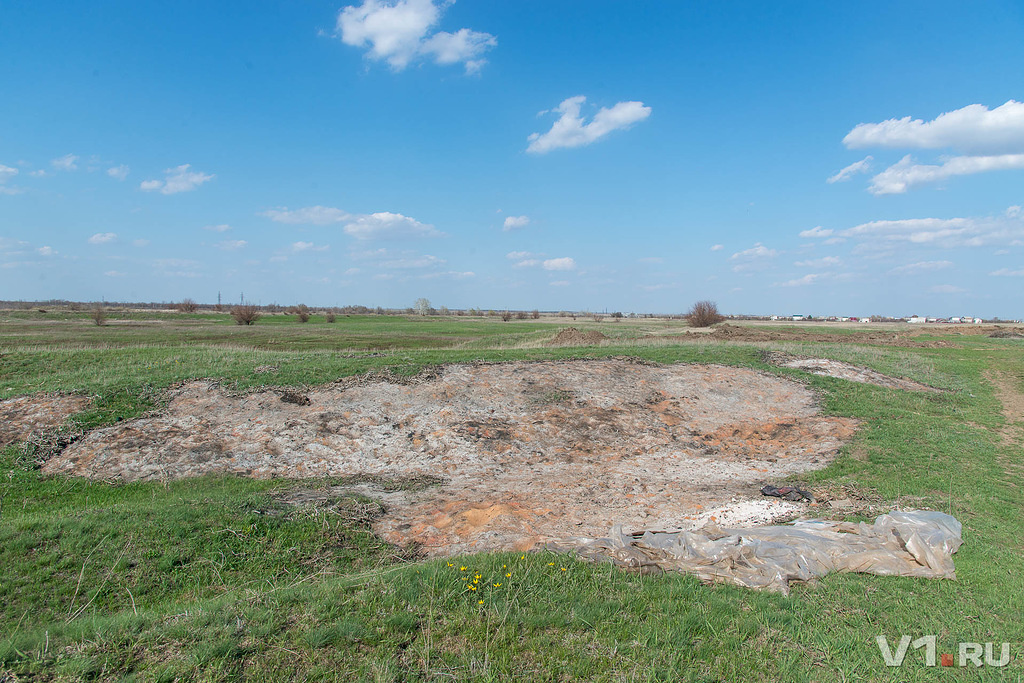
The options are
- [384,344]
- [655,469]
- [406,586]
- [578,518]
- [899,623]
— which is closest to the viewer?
[899,623]

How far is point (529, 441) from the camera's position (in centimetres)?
1243

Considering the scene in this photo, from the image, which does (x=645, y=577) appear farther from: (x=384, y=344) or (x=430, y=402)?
(x=384, y=344)

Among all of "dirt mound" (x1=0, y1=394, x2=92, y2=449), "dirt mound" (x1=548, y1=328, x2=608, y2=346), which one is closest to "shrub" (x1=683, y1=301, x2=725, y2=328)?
"dirt mound" (x1=548, y1=328, x2=608, y2=346)

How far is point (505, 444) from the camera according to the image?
1216 cm

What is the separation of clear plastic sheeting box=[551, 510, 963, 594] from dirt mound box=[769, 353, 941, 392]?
1499 centimetres

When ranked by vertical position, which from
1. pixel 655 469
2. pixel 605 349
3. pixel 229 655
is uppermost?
pixel 605 349

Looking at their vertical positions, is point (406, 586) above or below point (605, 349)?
below

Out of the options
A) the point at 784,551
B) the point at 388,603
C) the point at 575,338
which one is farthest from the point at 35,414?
the point at 575,338

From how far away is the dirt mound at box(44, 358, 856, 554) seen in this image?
830 centimetres

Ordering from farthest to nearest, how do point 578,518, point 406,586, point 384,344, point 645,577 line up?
point 384,344
point 578,518
point 645,577
point 406,586

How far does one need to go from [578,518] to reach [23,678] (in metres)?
6.37

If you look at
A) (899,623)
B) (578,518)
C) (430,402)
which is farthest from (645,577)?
(430,402)

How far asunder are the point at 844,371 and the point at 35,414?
26.2m

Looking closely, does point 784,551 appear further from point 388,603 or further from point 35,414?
point 35,414
